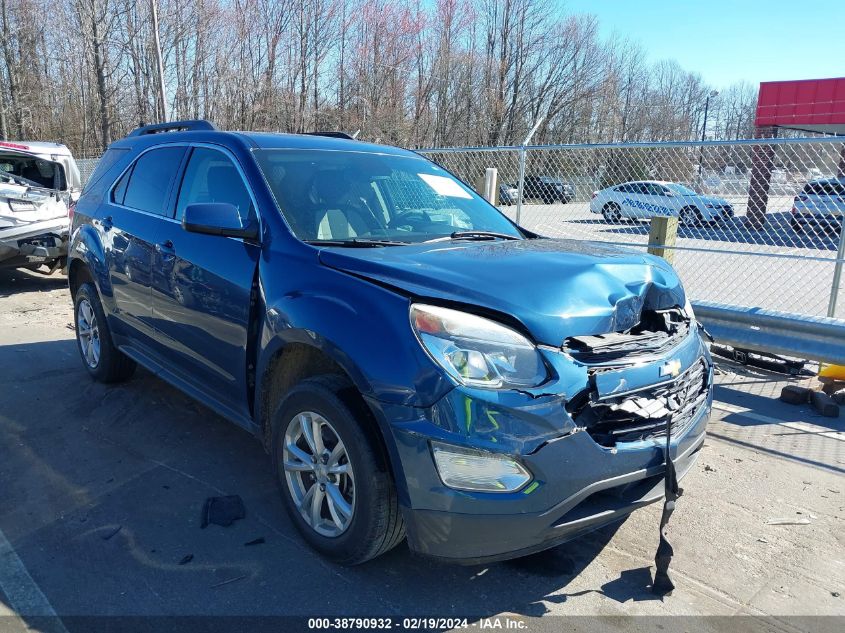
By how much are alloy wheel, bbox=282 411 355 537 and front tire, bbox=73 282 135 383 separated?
2.62 meters

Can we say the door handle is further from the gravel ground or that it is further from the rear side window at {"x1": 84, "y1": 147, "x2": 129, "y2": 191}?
the rear side window at {"x1": 84, "y1": 147, "x2": 129, "y2": 191}

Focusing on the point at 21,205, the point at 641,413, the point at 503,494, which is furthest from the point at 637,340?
the point at 21,205

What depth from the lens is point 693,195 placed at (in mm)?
7844

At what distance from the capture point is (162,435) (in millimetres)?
4285

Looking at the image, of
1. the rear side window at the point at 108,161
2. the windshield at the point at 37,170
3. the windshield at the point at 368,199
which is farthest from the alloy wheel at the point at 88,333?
the windshield at the point at 37,170

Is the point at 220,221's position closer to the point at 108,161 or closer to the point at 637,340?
the point at 637,340

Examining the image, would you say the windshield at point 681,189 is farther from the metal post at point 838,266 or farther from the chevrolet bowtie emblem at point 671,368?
the chevrolet bowtie emblem at point 671,368

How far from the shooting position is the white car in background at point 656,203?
7.89 metres

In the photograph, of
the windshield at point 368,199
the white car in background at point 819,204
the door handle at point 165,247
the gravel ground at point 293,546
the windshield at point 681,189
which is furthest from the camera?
the windshield at point 681,189

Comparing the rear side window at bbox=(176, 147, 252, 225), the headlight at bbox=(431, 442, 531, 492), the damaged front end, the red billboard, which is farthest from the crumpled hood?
the red billboard

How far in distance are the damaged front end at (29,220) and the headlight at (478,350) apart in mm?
8501

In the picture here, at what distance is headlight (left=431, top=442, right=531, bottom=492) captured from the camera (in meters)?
2.26

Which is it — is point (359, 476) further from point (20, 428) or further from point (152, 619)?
point (20, 428)

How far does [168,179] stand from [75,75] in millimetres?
40913
